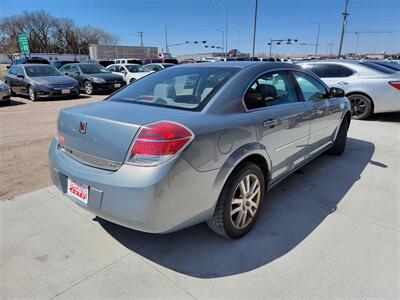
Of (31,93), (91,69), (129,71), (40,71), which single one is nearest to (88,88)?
(91,69)

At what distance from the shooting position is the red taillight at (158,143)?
6.33 feet

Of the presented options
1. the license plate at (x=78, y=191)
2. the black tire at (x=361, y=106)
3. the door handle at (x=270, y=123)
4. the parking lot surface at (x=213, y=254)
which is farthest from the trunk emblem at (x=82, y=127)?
the black tire at (x=361, y=106)

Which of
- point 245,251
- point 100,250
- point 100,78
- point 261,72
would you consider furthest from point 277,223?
point 100,78

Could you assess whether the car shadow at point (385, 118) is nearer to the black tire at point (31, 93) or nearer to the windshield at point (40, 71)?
the black tire at point (31, 93)

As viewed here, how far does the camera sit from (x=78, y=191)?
7.50 ft

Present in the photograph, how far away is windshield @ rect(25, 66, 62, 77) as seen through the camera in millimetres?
11852

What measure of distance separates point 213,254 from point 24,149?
424cm

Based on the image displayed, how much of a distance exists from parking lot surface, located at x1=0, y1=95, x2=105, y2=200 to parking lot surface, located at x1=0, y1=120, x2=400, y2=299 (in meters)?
0.40

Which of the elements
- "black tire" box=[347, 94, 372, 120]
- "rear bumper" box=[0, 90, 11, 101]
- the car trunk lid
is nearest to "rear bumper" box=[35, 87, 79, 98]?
"rear bumper" box=[0, 90, 11, 101]

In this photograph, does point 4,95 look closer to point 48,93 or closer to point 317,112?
point 48,93

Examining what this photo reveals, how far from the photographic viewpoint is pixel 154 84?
117 inches

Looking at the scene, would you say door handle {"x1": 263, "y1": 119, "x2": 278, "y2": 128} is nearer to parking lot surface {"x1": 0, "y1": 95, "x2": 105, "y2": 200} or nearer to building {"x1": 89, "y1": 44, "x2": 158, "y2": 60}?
parking lot surface {"x1": 0, "y1": 95, "x2": 105, "y2": 200}

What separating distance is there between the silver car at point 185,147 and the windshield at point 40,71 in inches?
424

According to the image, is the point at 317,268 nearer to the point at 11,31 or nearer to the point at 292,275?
the point at 292,275
